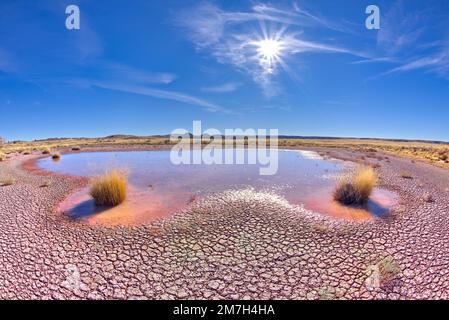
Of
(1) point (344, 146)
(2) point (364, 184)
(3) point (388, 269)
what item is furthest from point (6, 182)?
(1) point (344, 146)

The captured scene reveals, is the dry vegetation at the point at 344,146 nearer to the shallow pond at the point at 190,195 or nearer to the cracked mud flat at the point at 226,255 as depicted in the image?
the shallow pond at the point at 190,195

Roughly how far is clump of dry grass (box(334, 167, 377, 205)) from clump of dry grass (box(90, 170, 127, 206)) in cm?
732

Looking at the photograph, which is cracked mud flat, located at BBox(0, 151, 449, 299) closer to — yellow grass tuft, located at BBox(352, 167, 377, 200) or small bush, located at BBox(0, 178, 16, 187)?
yellow grass tuft, located at BBox(352, 167, 377, 200)

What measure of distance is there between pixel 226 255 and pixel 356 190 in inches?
216

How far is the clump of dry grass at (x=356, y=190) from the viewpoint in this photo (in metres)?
7.26

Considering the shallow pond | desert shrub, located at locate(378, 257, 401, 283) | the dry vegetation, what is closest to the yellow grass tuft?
the shallow pond

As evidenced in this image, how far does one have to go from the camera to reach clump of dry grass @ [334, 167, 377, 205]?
7.26 m

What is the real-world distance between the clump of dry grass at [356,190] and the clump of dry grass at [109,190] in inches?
288

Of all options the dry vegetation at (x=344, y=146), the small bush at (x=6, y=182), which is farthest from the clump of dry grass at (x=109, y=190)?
the dry vegetation at (x=344, y=146)
